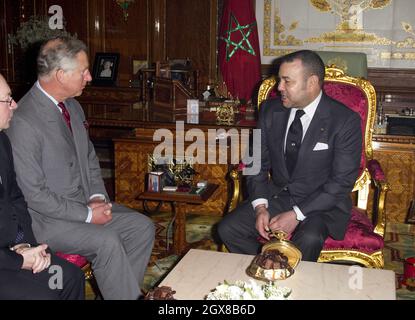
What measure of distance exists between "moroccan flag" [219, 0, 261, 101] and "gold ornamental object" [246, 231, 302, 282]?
11.8 feet

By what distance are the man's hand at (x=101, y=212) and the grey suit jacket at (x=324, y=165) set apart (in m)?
0.85

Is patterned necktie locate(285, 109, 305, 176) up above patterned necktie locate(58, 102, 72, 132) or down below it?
below

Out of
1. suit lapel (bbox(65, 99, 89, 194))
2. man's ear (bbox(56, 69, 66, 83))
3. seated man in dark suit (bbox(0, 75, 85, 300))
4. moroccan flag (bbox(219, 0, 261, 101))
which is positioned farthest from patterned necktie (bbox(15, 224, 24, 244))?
moroccan flag (bbox(219, 0, 261, 101))

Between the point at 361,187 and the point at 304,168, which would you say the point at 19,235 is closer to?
the point at 304,168

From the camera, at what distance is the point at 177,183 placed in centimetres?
374

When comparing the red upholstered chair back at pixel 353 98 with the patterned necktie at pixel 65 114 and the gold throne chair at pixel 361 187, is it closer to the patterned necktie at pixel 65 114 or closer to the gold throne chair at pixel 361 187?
the gold throne chair at pixel 361 187

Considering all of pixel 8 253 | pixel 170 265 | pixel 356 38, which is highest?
pixel 356 38

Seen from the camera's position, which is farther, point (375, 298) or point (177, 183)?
point (177, 183)

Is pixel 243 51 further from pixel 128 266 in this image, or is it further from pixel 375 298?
pixel 375 298

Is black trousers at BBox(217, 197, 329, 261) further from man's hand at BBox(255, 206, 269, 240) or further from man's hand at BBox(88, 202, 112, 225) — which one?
man's hand at BBox(88, 202, 112, 225)

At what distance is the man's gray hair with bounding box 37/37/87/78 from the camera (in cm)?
282

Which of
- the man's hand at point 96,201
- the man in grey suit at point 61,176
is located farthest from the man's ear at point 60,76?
the man's hand at point 96,201
